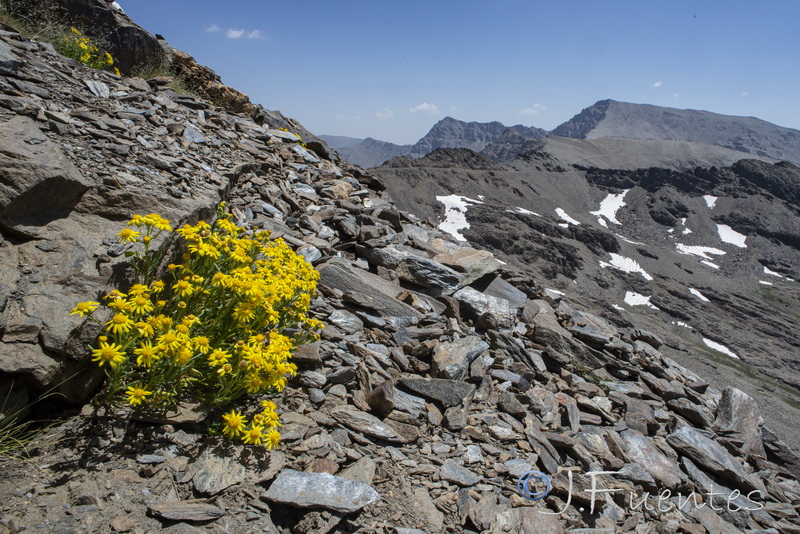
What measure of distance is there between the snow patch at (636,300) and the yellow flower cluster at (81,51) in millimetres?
81049

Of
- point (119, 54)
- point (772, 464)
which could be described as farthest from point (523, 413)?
point (119, 54)

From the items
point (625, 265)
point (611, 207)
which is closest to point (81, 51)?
point (625, 265)

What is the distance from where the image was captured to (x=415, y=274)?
7.13 meters

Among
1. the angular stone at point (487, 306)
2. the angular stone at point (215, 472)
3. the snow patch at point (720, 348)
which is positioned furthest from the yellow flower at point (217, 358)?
the snow patch at point (720, 348)

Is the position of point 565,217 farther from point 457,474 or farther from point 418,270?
point 457,474

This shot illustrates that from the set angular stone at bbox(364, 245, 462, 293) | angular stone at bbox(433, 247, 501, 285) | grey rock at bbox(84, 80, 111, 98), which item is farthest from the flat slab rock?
grey rock at bbox(84, 80, 111, 98)

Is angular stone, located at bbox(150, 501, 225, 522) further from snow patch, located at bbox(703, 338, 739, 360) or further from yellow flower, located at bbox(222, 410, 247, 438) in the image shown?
snow patch, located at bbox(703, 338, 739, 360)

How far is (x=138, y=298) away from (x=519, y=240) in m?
85.8

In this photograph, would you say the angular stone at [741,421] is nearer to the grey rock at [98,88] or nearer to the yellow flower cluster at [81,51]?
the grey rock at [98,88]

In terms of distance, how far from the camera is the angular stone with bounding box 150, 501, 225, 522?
2.74 m

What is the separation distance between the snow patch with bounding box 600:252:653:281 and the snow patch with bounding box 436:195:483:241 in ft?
95.8

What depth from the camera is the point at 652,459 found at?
211 inches

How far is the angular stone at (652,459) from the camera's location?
16.7 feet

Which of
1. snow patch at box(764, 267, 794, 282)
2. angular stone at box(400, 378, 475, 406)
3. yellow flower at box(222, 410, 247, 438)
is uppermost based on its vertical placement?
snow patch at box(764, 267, 794, 282)
